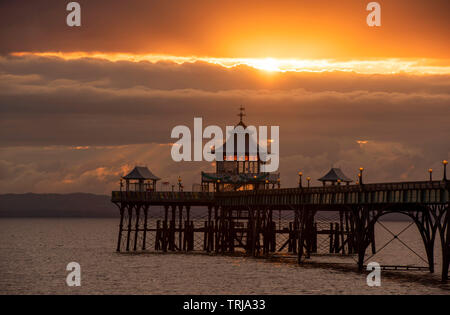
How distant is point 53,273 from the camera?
3361 inches

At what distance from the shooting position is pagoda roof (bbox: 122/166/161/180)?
364 feet

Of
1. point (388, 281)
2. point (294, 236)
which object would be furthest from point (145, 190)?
point (388, 281)

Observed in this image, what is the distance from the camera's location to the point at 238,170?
382 ft

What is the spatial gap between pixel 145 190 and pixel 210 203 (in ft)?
31.2

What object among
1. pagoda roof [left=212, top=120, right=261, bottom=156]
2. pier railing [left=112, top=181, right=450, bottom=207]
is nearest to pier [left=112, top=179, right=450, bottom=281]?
pier railing [left=112, top=181, right=450, bottom=207]

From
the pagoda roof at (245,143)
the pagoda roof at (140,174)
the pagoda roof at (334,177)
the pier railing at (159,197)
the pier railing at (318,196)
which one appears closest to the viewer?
the pier railing at (318,196)

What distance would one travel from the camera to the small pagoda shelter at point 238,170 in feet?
372

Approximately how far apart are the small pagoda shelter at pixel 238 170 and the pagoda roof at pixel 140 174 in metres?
7.98

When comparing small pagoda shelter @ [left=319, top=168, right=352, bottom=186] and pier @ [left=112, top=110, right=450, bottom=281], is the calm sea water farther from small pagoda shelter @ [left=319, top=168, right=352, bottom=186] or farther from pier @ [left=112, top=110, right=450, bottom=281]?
small pagoda shelter @ [left=319, top=168, right=352, bottom=186]

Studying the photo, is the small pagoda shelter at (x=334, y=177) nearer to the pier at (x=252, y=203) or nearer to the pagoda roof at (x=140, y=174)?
the pier at (x=252, y=203)

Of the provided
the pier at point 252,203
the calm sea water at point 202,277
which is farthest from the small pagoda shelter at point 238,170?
the calm sea water at point 202,277

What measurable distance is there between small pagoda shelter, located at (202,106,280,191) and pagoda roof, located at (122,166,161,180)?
7.98 metres
